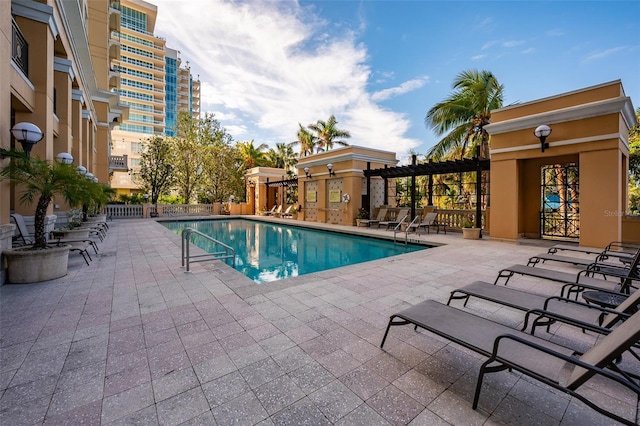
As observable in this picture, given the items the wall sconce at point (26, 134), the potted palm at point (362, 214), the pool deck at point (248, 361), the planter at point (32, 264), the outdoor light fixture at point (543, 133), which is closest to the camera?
the pool deck at point (248, 361)

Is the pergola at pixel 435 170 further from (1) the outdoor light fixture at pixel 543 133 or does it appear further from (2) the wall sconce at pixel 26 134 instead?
(2) the wall sconce at pixel 26 134

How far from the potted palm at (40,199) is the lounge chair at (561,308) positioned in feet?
22.2

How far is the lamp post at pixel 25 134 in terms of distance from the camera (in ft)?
16.9

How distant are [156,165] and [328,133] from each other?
15249 mm

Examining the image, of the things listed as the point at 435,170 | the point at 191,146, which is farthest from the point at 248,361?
the point at 191,146

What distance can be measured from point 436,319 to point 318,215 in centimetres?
1488

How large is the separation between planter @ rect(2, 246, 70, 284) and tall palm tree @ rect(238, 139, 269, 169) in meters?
24.6

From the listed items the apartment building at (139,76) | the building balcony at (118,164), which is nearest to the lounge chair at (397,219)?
the building balcony at (118,164)

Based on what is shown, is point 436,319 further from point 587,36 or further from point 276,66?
point 276,66

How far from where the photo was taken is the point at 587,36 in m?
9.56

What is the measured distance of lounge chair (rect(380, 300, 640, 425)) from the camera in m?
1.48

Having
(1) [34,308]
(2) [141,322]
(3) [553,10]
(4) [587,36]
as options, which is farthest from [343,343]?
(4) [587,36]

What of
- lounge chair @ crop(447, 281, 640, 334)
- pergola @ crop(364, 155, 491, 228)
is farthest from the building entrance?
lounge chair @ crop(447, 281, 640, 334)

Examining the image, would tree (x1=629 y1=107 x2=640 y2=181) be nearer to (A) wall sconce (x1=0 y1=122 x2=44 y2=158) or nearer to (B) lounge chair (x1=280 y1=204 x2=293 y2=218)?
(B) lounge chair (x1=280 y1=204 x2=293 y2=218)
